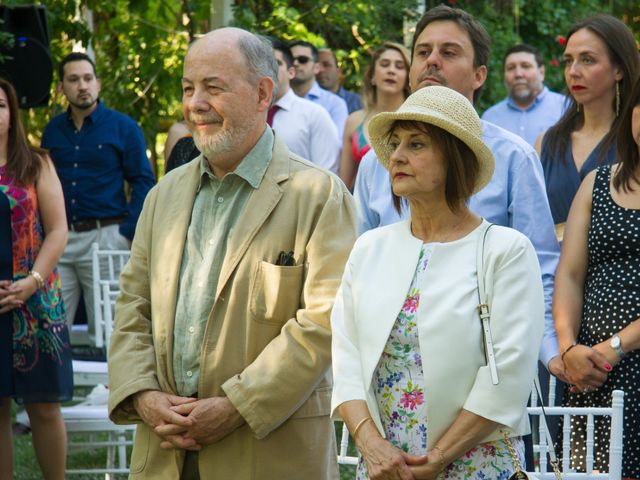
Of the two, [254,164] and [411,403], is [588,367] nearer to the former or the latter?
[411,403]

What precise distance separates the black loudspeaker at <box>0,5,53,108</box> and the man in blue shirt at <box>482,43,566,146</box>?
3.82m

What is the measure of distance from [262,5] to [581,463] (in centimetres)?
809

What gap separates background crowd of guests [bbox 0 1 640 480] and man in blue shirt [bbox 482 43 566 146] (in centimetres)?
476

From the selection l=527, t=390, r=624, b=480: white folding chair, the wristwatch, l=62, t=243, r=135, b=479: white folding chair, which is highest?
the wristwatch

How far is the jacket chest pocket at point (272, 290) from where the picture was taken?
3969 mm

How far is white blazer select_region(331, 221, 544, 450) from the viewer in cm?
339

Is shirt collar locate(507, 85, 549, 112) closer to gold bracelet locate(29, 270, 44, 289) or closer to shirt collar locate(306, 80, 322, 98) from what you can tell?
shirt collar locate(306, 80, 322, 98)

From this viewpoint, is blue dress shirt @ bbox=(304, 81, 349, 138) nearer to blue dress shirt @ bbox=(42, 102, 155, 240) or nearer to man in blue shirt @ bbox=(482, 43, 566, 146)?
man in blue shirt @ bbox=(482, 43, 566, 146)

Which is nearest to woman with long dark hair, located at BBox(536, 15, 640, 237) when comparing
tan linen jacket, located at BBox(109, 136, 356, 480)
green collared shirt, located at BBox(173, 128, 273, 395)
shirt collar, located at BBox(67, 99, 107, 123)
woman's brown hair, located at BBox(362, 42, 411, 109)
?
tan linen jacket, located at BBox(109, 136, 356, 480)

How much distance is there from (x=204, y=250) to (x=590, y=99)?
2.21 metres

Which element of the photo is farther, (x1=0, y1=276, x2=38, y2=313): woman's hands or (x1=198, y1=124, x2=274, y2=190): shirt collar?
(x1=0, y1=276, x2=38, y2=313): woman's hands

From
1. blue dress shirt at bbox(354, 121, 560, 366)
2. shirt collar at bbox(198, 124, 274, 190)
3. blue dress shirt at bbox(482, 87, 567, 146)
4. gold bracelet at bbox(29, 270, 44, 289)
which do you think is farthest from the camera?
blue dress shirt at bbox(482, 87, 567, 146)

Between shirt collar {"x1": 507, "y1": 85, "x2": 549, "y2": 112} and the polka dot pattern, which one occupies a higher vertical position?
shirt collar {"x1": 507, "y1": 85, "x2": 549, "y2": 112}

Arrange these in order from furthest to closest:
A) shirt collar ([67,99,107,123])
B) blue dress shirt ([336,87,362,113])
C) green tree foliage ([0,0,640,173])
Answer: blue dress shirt ([336,87,362,113])
green tree foliage ([0,0,640,173])
shirt collar ([67,99,107,123])
